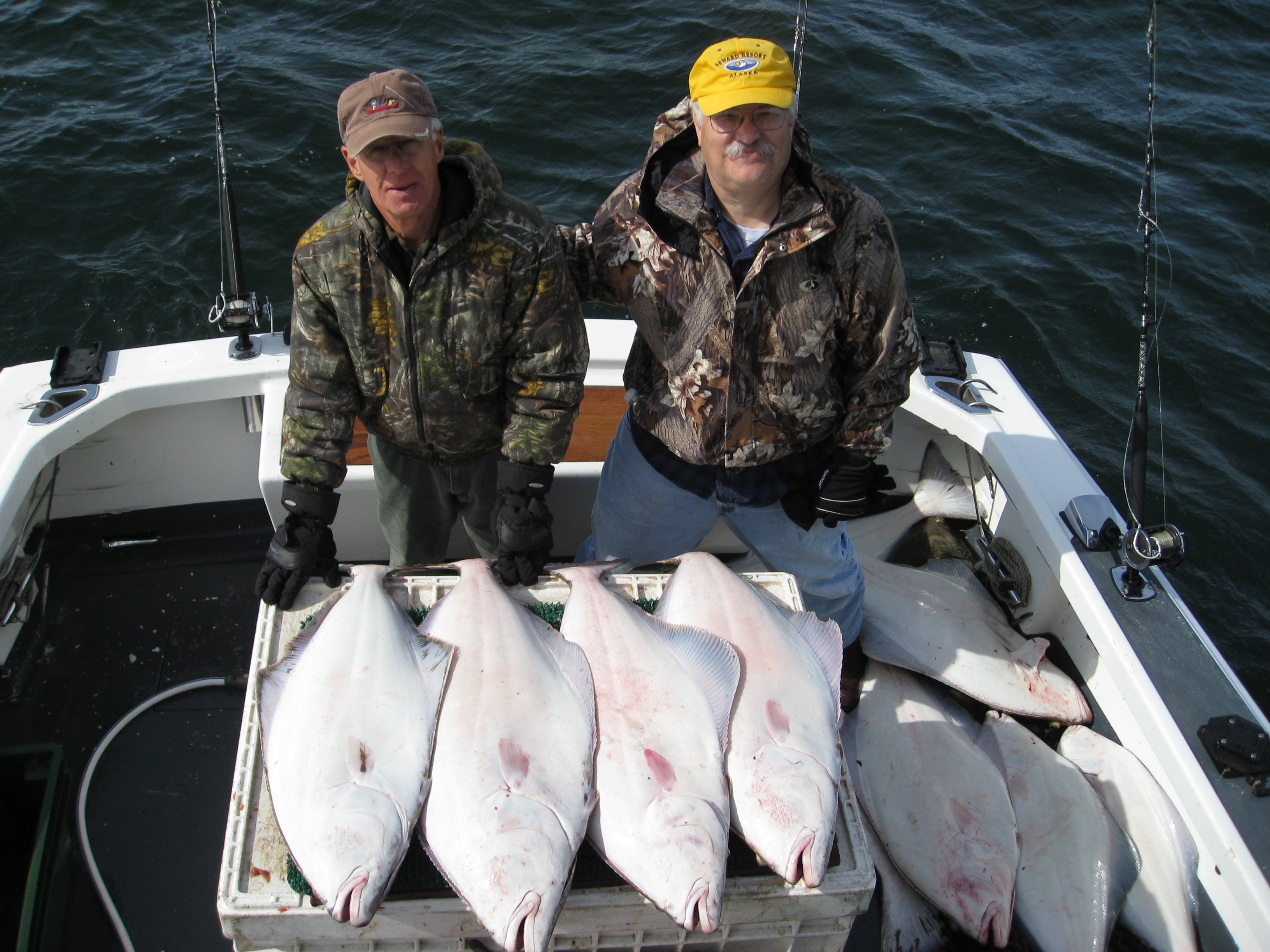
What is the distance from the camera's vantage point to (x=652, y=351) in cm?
282

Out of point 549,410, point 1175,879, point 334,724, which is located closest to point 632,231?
point 549,410

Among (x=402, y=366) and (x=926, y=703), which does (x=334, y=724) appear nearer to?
(x=402, y=366)

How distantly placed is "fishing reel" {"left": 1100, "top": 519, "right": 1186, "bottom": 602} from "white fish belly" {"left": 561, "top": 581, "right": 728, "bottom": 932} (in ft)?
5.68

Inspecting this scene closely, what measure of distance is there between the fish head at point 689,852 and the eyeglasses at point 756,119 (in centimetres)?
167

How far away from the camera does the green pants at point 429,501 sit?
9.62ft

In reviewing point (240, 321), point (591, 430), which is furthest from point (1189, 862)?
point (240, 321)

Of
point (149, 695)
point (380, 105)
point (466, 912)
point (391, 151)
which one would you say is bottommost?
point (149, 695)

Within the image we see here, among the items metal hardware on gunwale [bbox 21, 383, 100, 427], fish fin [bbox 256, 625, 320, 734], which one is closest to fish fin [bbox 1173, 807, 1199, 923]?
fish fin [bbox 256, 625, 320, 734]

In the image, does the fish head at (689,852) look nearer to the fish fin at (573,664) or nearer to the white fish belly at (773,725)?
the white fish belly at (773,725)

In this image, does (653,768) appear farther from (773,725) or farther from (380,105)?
(380,105)

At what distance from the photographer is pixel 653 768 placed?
1969 millimetres

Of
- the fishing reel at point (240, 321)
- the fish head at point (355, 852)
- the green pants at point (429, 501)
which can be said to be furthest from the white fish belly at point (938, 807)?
the fishing reel at point (240, 321)

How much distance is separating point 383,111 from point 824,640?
5.72 feet

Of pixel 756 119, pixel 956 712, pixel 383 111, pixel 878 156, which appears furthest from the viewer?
pixel 878 156
